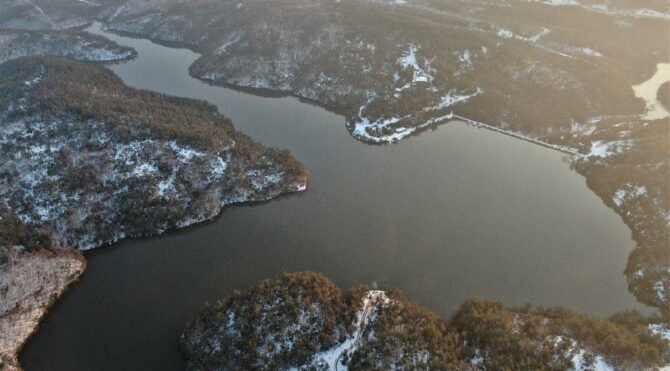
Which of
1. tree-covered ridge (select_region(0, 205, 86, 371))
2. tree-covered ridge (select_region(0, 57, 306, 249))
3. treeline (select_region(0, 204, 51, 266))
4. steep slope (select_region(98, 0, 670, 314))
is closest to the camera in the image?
tree-covered ridge (select_region(0, 205, 86, 371))

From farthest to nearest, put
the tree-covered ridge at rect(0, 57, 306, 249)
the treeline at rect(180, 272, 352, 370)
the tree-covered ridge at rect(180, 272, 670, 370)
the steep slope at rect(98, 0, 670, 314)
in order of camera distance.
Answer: the steep slope at rect(98, 0, 670, 314) → the tree-covered ridge at rect(0, 57, 306, 249) → the treeline at rect(180, 272, 352, 370) → the tree-covered ridge at rect(180, 272, 670, 370)

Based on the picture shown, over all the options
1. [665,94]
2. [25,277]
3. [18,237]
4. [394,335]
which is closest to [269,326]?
[394,335]

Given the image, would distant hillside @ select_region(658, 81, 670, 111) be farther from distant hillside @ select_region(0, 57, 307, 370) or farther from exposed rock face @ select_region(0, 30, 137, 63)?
exposed rock face @ select_region(0, 30, 137, 63)

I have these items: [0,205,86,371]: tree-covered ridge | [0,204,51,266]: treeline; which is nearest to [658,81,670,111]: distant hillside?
[0,205,86,371]: tree-covered ridge

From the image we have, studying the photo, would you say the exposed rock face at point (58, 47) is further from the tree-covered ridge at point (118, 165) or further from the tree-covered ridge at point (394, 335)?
the tree-covered ridge at point (394, 335)

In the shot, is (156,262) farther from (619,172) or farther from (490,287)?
(619,172)
